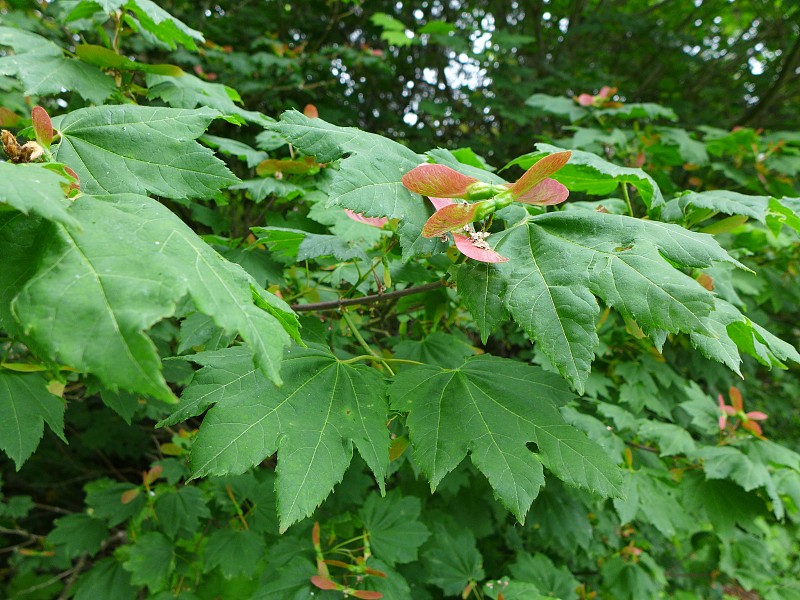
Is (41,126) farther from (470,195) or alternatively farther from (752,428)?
(752,428)

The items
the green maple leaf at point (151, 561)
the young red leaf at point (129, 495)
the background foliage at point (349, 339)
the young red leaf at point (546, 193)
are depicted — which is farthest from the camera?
the young red leaf at point (129, 495)

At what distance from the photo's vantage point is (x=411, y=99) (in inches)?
173

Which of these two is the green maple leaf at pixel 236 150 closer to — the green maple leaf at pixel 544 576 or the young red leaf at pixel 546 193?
the young red leaf at pixel 546 193

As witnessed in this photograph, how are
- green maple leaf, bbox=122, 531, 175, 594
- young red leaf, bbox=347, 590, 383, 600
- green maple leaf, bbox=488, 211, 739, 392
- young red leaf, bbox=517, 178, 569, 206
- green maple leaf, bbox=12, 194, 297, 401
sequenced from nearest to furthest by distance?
green maple leaf, bbox=12, 194, 297, 401 < green maple leaf, bbox=488, 211, 739, 392 < young red leaf, bbox=517, 178, 569, 206 < young red leaf, bbox=347, 590, 383, 600 < green maple leaf, bbox=122, 531, 175, 594

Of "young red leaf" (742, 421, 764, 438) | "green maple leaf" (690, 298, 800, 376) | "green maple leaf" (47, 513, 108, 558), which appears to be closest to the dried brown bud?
"green maple leaf" (690, 298, 800, 376)

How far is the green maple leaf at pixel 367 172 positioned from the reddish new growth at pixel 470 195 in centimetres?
4

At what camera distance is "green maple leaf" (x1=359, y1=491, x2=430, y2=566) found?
1.61 m

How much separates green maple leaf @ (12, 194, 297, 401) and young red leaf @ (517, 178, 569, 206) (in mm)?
516

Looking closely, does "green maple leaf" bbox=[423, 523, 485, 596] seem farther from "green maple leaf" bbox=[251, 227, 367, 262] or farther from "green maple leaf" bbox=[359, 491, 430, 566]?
"green maple leaf" bbox=[251, 227, 367, 262]

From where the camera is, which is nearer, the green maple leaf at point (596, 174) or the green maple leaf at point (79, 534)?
the green maple leaf at point (596, 174)

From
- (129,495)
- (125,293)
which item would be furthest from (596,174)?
(129,495)

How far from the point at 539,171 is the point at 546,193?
0.06 metres

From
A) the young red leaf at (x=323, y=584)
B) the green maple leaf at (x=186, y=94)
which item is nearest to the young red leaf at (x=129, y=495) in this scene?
the young red leaf at (x=323, y=584)

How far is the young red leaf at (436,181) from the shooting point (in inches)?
32.7
